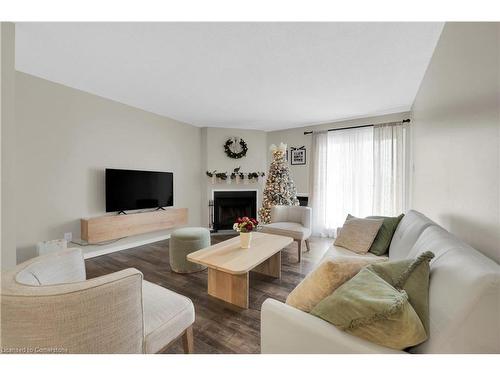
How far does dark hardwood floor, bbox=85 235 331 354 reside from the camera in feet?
4.80

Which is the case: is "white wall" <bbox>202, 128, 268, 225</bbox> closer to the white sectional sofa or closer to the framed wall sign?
the framed wall sign

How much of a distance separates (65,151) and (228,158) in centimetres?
288

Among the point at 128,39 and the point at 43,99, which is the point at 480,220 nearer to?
the point at 128,39

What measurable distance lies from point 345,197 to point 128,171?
4063 mm

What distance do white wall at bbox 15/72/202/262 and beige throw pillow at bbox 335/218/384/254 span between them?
3.42m

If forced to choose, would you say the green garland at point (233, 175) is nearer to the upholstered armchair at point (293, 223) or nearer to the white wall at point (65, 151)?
the white wall at point (65, 151)

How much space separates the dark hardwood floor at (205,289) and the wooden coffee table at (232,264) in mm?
94

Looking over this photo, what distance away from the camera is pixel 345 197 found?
163 inches

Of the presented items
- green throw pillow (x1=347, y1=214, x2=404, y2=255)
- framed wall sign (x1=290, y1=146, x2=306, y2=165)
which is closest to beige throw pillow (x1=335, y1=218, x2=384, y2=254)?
green throw pillow (x1=347, y1=214, x2=404, y2=255)

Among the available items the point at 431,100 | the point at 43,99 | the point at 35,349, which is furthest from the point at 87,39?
the point at 431,100

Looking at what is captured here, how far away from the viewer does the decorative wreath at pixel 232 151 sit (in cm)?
476

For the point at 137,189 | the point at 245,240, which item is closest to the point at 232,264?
the point at 245,240

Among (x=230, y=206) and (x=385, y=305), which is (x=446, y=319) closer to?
(x=385, y=305)

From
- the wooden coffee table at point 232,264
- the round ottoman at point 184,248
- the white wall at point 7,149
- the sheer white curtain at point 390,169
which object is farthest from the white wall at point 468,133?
the white wall at point 7,149
